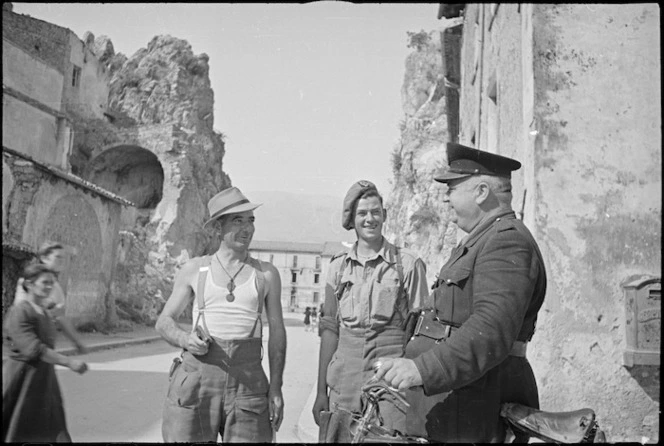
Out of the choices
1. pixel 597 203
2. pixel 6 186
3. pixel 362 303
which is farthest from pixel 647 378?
pixel 6 186

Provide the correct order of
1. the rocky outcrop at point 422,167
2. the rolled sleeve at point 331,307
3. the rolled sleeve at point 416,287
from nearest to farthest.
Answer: the rolled sleeve at point 416,287, the rolled sleeve at point 331,307, the rocky outcrop at point 422,167

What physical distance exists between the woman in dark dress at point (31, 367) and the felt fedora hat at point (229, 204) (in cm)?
97

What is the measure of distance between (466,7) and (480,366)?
12071 mm

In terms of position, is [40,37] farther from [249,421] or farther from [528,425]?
[528,425]

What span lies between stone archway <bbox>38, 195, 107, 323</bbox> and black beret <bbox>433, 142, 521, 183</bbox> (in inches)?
511

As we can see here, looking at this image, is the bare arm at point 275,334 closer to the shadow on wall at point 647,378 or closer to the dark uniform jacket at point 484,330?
the dark uniform jacket at point 484,330

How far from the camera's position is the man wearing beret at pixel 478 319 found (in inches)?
79.4

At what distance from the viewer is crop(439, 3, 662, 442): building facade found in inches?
168

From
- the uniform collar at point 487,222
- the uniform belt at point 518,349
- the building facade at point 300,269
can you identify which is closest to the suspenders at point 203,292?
the uniform collar at point 487,222

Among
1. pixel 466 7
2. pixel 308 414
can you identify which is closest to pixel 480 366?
pixel 308 414

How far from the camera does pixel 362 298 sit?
338 centimetres

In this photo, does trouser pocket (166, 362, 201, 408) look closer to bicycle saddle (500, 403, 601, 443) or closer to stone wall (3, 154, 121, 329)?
bicycle saddle (500, 403, 601, 443)

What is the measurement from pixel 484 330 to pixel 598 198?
9.79 feet

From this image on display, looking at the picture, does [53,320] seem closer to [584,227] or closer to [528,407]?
[528,407]
